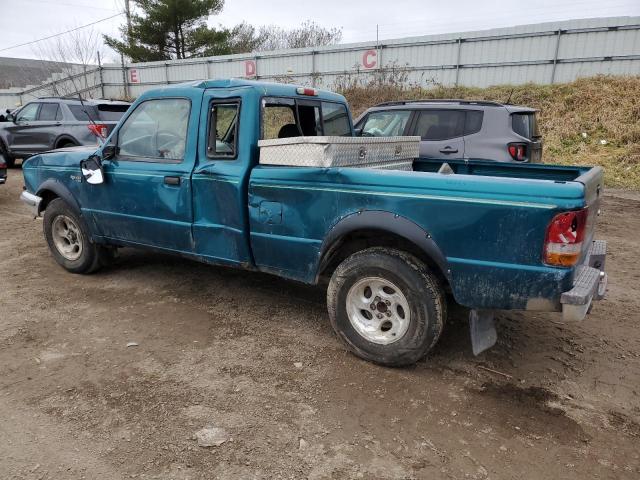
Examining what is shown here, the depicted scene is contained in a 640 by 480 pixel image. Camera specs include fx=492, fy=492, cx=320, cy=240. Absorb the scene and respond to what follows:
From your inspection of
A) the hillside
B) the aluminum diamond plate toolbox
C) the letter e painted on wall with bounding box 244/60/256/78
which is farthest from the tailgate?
the letter e painted on wall with bounding box 244/60/256/78

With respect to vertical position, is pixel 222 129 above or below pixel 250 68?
below

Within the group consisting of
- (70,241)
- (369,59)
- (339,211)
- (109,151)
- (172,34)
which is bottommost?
(70,241)

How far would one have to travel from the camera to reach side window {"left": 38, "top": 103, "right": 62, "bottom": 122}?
1151cm

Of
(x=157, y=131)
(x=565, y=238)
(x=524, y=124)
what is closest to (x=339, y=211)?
(x=565, y=238)

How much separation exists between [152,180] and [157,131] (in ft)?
1.49

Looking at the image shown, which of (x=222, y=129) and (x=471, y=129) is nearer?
(x=222, y=129)

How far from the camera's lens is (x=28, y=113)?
11867 mm

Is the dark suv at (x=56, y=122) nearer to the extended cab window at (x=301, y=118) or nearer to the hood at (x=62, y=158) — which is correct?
the hood at (x=62, y=158)

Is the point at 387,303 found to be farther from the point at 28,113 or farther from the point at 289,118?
the point at 28,113

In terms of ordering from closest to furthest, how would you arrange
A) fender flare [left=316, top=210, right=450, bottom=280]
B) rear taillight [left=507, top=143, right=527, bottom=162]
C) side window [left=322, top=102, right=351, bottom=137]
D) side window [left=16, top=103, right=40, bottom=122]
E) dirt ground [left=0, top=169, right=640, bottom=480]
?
1. dirt ground [left=0, top=169, right=640, bottom=480]
2. fender flare [left=316, top=210, right=450, bottom=280]
3. side window [left=322, top=102, right=351, bottom=137]
4. rear taillight [left=507, top=143, right=527, bottom=162]
5. side window [left=16, top=103, right=40, bottom=122]

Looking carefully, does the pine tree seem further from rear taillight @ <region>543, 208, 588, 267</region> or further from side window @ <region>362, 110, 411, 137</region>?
rear taillight @ <region>543, 208, 588, 267</region>

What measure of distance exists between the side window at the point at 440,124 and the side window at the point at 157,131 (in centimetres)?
417

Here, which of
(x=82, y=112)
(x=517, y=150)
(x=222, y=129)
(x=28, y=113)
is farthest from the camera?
(x=28, y=113)

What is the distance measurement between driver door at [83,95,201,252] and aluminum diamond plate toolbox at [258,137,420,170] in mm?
817
